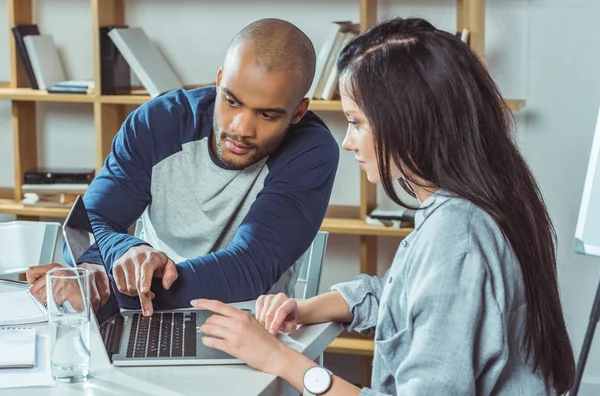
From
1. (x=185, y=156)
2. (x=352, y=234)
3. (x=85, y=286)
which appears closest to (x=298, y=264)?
(x=185, y=156)

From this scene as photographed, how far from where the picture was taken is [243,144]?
1.91 metres

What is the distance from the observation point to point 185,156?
6.75ft

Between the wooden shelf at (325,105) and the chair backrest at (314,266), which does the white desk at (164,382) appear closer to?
the chair backrest at (314,266)

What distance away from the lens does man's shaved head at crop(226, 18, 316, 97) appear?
6.12ft

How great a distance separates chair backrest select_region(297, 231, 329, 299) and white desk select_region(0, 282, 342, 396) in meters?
0.69

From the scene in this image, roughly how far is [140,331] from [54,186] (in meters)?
1.96

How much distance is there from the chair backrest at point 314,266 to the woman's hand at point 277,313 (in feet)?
1.69

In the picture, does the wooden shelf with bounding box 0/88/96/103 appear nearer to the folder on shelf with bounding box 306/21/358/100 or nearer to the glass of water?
A: the folder on shelf with bounding box 306/21/358/100

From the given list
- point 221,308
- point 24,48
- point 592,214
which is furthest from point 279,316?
point 24,48

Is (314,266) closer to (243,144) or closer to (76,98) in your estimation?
(243,144)

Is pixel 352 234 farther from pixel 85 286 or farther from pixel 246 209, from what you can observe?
pixel 85 286

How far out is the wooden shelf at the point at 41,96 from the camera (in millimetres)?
3223

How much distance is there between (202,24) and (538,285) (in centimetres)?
234

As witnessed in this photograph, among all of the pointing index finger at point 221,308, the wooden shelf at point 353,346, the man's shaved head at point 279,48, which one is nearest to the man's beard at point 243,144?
the man's shaved head at point 279,48
